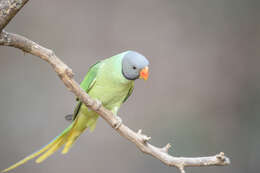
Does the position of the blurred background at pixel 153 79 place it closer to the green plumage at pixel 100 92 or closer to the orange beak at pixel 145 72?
the green plumage at pixel 100 92

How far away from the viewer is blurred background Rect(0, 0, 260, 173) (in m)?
3.15

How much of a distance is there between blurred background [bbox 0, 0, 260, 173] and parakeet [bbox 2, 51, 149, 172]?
1147mm

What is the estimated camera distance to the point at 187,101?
3.36 metres

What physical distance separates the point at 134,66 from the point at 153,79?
63.9 inches

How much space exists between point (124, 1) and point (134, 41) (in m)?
0.41

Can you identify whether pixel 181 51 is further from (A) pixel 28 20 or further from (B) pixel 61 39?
(A) pixel 28 20

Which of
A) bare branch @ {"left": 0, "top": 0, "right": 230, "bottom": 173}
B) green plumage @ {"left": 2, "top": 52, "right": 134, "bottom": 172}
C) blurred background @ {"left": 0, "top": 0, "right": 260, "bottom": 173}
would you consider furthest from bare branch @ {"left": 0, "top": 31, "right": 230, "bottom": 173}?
blurred background @ {"left": 0, "top": 0, "right": 260, "bottom": 173}

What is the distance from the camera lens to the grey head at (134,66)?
1.75m

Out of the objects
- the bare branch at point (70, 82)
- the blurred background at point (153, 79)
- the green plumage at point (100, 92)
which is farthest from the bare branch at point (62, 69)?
the blurred background at point (153, 79)

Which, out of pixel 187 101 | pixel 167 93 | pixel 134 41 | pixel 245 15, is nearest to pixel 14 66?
pixel 134 41

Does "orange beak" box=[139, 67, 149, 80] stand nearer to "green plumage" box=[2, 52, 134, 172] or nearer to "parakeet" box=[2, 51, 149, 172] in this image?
"parakeet" box=[2, 51, 149, 172]

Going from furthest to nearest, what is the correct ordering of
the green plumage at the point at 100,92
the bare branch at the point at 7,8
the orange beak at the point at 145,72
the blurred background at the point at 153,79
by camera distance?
the blurred background at the point at 153,79 → the green plumage at the point at 100,92 → the orange beak at the point at 145,72 → the bare branch at the point at 7,8

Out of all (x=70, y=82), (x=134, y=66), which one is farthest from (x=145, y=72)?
(x=70, y=82)

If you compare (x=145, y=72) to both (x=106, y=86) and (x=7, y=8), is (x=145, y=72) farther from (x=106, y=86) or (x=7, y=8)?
(x=7, y=8)
